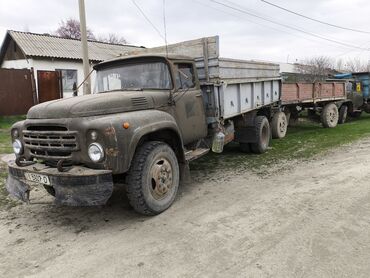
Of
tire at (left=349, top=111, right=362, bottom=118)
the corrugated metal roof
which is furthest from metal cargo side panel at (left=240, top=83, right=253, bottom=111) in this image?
the corrugated metal roof

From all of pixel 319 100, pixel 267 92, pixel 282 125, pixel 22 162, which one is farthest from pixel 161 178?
pixel 319 100

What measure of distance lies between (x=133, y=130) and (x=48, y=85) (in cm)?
1401

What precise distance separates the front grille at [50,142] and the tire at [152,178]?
76cm

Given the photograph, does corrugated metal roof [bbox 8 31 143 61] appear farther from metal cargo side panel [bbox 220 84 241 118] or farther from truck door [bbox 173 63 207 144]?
truck door [bbox 173 63 207 144]

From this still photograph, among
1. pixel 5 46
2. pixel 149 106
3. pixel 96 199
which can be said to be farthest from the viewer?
pixel 5 46

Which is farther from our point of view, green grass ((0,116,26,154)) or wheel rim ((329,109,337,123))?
wheel rim ((329,109,337,123))

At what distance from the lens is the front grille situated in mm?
4199

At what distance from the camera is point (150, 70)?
553 cm

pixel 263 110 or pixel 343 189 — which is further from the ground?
pixel 263 110

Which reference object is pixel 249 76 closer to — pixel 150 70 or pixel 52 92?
pixel 150 70

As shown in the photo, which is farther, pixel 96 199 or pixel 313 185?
pixel 313 185

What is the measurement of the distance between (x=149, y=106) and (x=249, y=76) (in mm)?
Answer: 3670

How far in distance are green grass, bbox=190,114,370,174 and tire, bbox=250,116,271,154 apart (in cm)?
18

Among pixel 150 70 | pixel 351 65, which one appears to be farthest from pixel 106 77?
pixel 351 65
